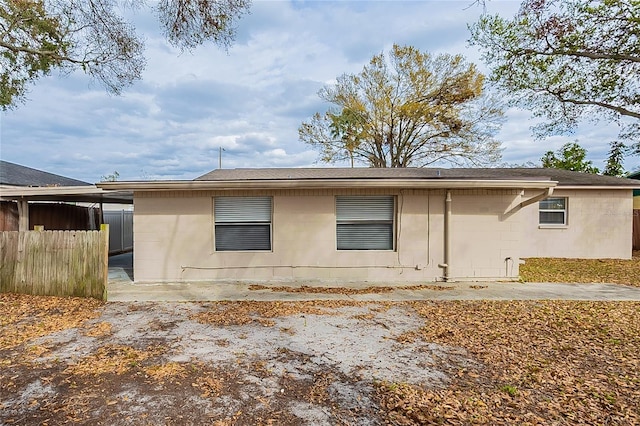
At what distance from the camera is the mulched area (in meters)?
8.44

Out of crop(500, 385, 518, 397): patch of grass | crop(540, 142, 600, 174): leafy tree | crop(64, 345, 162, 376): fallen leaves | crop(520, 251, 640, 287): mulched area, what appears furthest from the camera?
crop(540, 142, 600, 174): leafy tree

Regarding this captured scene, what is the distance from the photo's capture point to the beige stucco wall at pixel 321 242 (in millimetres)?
7945

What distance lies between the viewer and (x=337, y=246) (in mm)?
8102

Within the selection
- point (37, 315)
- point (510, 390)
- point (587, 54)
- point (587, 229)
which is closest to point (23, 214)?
point (37, 315)

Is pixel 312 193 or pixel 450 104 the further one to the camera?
pixel 450 104

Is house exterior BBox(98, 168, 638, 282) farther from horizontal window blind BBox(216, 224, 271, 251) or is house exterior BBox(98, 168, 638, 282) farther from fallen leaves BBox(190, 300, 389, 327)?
fallen leaves BBox(190, 300, 389, 327)

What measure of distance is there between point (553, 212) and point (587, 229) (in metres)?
1.30

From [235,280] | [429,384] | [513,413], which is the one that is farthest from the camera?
[235,280]

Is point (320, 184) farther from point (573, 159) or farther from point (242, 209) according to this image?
point (573, 159)

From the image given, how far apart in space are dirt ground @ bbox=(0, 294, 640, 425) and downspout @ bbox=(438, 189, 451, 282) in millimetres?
2224

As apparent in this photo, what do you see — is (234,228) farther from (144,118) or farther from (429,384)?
(144,118)

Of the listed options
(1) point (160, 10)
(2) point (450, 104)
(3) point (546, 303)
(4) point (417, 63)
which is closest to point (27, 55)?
(1) point (160, 10)

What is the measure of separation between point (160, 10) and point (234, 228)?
15.5 feet

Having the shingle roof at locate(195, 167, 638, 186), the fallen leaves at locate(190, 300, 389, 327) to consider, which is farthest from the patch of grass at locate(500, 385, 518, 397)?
the shingle roof at locate(195, 167, 638, 186)
